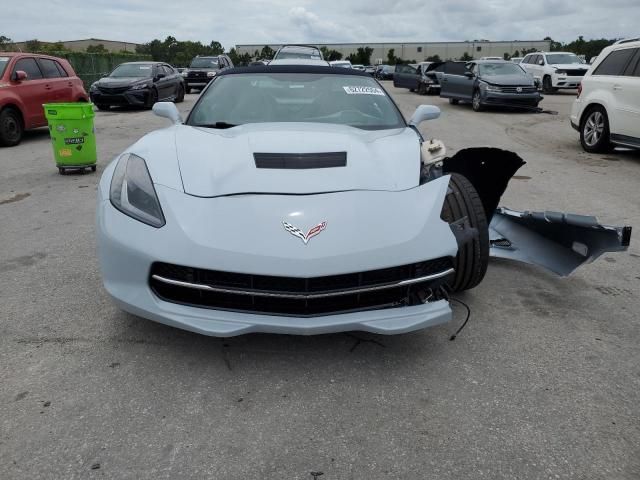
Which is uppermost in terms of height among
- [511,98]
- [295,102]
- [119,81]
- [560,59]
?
[560,59]

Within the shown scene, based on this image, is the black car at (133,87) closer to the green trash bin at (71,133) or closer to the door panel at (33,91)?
the door panel at (33,91)

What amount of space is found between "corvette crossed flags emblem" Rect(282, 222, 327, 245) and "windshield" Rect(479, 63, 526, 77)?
15562 millimetres

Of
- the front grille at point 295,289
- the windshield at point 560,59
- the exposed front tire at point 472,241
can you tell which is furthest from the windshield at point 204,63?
the front grille at point 295,289

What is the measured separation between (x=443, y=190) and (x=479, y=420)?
114cm

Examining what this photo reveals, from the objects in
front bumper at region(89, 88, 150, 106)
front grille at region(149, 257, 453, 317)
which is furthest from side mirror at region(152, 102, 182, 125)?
front bumper at region(89, 88, 150, 106)

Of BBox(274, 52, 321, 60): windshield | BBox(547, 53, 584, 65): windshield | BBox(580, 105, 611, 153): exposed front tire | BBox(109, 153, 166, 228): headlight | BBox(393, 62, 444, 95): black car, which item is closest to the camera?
BBox(109, 153, 166, 228): headlight

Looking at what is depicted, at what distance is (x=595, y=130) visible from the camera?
9.11 m

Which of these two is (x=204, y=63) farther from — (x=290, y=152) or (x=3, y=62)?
(x=290, y=152)

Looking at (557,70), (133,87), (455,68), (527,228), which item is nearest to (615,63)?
(527,228)

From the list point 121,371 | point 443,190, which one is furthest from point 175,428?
point 443,190

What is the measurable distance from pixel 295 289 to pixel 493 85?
15160mm

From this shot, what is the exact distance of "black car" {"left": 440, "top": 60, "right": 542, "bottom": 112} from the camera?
15.7 meters

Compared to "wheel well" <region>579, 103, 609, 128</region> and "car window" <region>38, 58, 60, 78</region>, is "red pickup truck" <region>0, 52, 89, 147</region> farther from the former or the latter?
"wheel well" <region>579, 103, 609, 128</region>

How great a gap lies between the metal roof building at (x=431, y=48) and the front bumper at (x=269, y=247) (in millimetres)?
94577
